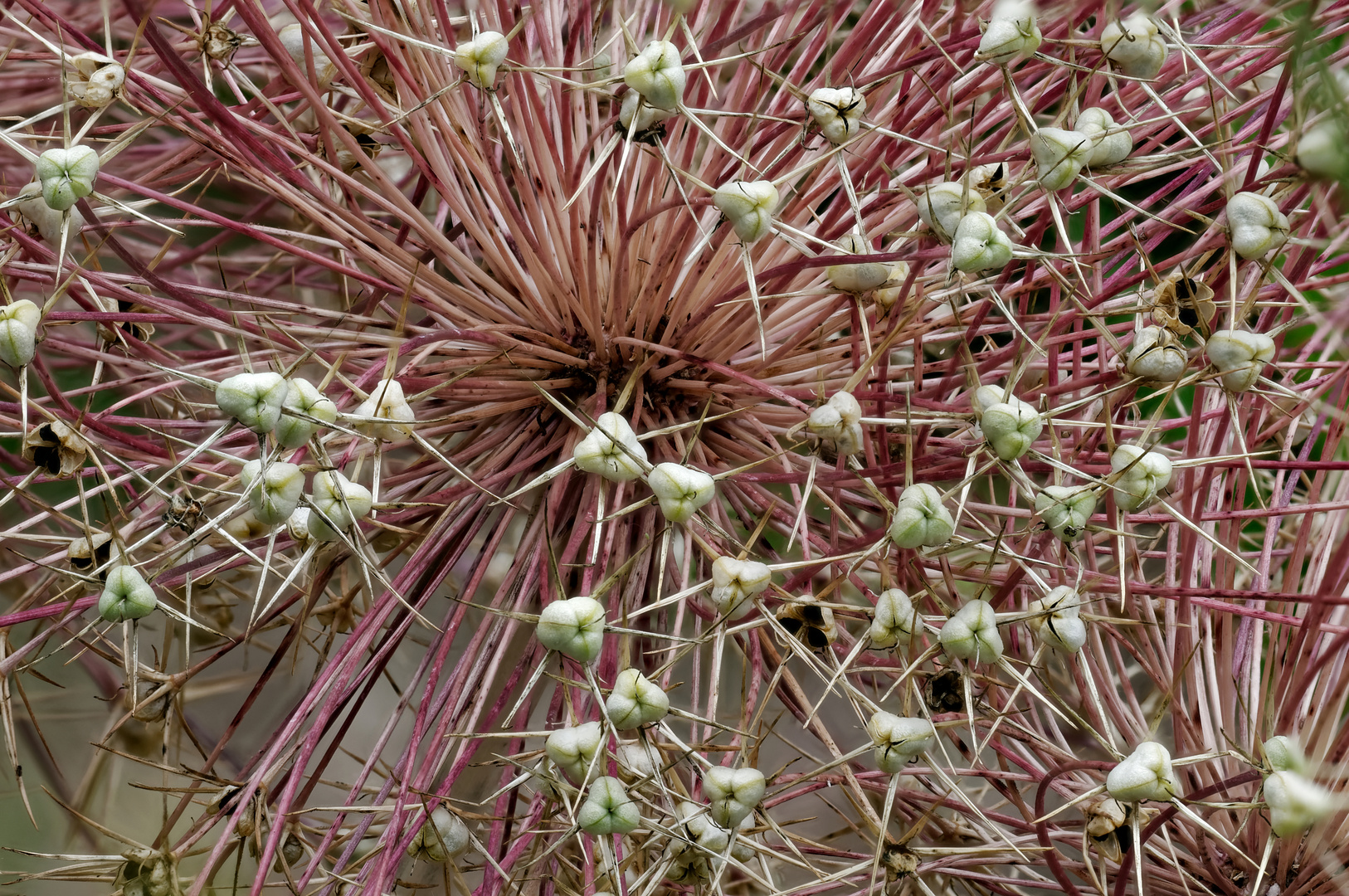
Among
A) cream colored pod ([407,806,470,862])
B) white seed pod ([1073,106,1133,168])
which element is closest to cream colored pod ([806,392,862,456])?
white seed pod ([1073,106,1133,168])

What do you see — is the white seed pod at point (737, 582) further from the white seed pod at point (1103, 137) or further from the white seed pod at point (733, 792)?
the white seed pod at point (1103, 137)

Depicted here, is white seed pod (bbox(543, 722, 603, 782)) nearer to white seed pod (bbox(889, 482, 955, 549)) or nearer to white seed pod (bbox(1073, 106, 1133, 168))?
white seed pod (bbox(889, 482, 955, 549))

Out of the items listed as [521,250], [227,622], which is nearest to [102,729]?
[227,622]

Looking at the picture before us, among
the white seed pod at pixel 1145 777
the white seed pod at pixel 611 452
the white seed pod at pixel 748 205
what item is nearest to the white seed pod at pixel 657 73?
the white seed pod at pixel 748 205

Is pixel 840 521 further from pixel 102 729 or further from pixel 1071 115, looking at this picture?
pixel 102 729

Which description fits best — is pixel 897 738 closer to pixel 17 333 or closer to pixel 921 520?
pixel 921 520

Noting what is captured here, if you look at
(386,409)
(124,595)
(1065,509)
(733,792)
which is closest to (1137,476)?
(1065,509)
